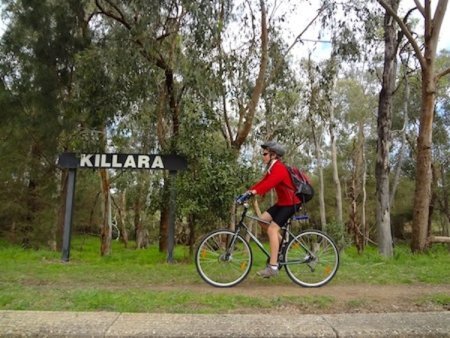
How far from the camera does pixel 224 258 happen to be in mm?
5754

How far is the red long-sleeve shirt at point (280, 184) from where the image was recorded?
5.55 metres

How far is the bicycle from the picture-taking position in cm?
572

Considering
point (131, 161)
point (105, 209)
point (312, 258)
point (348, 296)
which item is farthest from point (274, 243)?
point (105, 209)

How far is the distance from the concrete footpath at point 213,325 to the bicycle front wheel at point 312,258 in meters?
1.85

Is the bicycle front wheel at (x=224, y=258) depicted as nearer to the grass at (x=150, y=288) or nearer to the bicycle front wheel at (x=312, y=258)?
the grass at (x=150, y=288)

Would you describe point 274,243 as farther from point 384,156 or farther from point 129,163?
point 384,156

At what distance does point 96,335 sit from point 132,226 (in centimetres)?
3951

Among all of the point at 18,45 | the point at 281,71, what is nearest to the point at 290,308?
the point at 281,71

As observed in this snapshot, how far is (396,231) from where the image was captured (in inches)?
1588

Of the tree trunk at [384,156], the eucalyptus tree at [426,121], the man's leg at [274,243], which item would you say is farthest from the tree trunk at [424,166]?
the man's leg at [274,243]

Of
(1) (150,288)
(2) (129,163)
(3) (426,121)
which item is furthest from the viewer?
(3) (426,121)

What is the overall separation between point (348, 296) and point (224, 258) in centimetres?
154

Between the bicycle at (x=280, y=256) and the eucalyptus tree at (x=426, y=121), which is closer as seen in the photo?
the bicycle at (x=280, y=256)

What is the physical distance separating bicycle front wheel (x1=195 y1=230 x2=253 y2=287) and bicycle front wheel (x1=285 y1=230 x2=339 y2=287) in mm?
545
